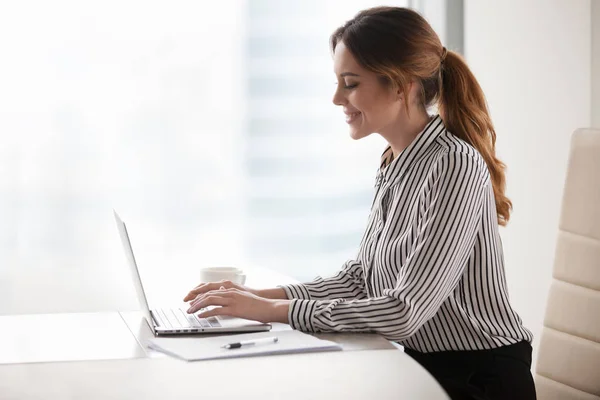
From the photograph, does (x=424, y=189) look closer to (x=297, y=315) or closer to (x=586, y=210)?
(x=297, y=315)

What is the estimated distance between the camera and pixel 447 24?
366 cm

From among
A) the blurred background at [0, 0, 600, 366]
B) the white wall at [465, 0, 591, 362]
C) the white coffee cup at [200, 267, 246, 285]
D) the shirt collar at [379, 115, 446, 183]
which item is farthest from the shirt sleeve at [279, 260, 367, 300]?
the white wall at [465, 0, 591, 362]

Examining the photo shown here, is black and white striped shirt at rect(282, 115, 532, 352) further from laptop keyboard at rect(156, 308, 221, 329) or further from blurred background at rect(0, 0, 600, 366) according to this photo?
blurred background at rect(0, 0, 600, 366)

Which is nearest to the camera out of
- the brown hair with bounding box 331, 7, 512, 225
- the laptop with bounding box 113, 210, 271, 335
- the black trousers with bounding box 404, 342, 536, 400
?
the laptop with bounding box 113, 210, 271, 335

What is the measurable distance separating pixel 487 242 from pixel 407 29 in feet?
1.54

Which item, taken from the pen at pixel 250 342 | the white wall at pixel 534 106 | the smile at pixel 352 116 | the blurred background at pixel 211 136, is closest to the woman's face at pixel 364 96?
the smile at pixel 352 116

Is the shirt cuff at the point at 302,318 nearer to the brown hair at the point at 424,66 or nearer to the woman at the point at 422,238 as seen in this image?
the woman at the point at 422,238

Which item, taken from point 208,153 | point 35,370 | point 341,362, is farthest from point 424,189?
point 208,153

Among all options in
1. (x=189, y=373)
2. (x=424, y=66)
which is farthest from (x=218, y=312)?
(x=424, y=66)

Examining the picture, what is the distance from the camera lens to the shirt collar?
1.74 meters

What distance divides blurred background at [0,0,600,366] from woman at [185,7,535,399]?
1.28 metres

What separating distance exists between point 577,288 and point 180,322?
0.91 metres

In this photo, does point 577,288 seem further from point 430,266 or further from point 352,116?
point 352,116

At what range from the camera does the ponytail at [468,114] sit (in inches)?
70.6
